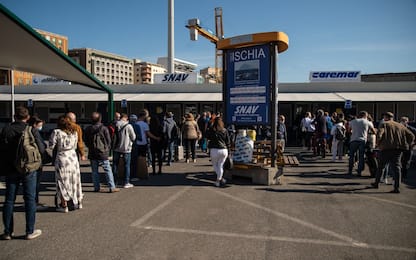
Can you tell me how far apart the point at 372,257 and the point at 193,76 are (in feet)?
76.9

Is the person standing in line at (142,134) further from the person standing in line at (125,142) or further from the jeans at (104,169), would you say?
the jeans at (104,169)

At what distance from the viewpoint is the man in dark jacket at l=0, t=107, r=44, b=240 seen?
12.9ft

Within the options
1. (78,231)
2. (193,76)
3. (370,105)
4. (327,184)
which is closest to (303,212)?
(327,184)

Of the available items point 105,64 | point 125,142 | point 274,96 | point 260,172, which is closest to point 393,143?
point 274,96

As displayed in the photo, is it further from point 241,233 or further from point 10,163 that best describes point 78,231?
point 241,233

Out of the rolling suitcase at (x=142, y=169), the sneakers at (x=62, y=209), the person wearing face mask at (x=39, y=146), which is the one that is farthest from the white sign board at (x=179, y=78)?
the sneakers at (x=62, y=209)

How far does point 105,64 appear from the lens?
128 metres

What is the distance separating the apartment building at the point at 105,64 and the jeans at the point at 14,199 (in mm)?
116930

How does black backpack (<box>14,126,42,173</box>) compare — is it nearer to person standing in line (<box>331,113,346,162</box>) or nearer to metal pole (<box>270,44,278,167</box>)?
metal pole (<box>270,44,278,167</box>)

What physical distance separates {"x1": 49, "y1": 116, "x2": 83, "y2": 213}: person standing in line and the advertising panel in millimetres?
4128

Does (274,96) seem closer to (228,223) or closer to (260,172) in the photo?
(260,172)

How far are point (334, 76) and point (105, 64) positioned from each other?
116834 mm

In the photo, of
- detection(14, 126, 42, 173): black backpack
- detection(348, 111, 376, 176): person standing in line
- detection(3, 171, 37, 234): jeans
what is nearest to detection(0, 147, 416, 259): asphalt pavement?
detection(3, 171, 37, 234): jeans

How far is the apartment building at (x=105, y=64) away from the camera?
122938mm
